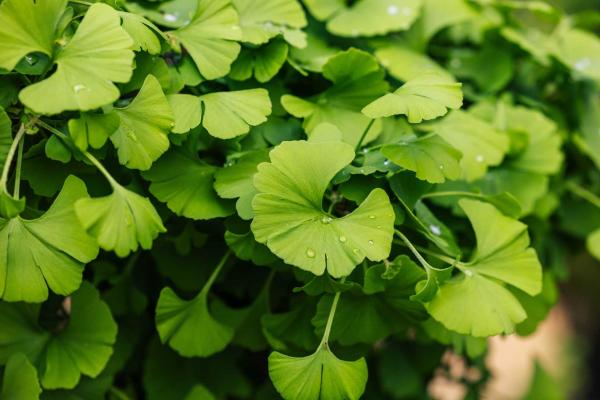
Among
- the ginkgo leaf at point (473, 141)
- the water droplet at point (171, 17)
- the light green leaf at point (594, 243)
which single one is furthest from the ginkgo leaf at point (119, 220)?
the light green leaf at point (594, 243)

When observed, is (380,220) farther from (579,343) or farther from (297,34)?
(579,343)

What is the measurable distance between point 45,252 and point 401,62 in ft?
1.52

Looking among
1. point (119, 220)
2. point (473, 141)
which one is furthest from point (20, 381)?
point (473, 141)

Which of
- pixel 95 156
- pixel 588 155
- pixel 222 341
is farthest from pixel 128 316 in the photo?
pixel 588 155

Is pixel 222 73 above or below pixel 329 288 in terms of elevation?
above

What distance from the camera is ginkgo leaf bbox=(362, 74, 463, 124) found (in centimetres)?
56

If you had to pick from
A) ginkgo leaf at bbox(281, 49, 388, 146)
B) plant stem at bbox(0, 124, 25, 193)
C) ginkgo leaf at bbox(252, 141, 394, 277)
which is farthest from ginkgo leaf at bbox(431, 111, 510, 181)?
plant stem at bbox(0, 124, 25, 193)

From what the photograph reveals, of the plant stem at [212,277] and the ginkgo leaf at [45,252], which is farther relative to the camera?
the plant stem at [212,277]

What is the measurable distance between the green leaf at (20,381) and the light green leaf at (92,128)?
21 centimetres

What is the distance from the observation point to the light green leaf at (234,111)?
0.59 metres

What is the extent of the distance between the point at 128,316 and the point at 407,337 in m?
0.39

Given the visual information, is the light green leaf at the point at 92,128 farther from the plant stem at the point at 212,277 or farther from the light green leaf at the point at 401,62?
the light green leaf at the point at 401,62

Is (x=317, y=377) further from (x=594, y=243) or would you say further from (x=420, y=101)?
(x=594, y=243)

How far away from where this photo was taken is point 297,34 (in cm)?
68
